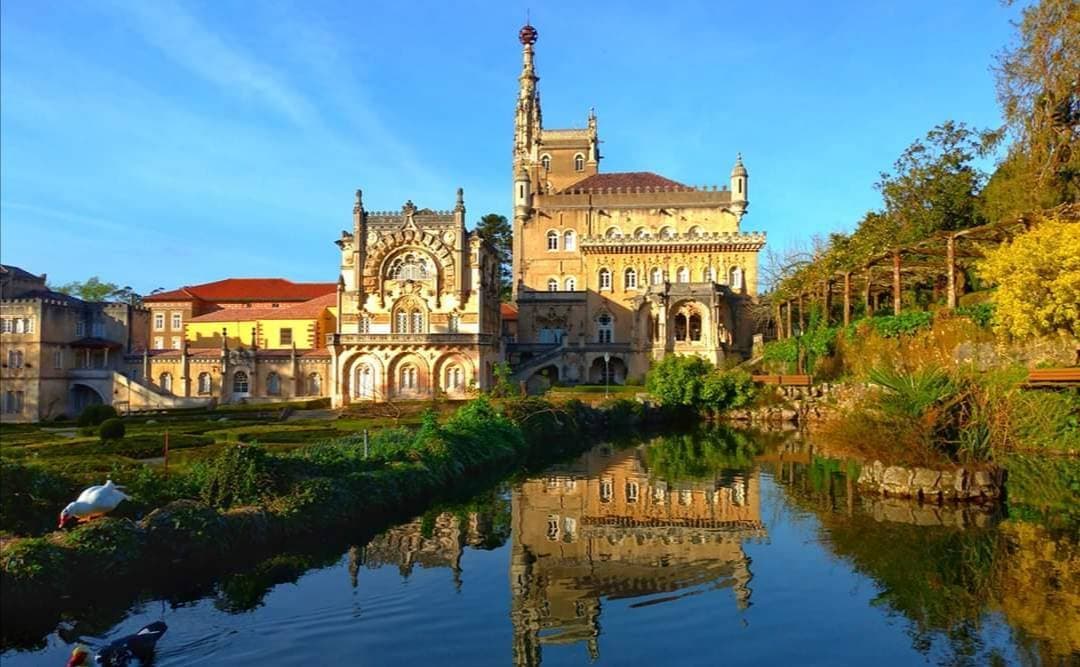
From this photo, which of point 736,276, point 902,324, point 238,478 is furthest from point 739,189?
point 238,478

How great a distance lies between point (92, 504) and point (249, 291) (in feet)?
180

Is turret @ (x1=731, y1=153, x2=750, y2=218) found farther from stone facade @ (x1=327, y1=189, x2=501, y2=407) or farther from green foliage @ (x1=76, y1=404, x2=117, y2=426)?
green foliage @ (x1=76, y1=404, x2=117, y2=426)

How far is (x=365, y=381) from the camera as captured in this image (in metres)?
47.5

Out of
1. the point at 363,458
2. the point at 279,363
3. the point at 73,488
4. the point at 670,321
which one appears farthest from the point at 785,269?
the point at 73,488

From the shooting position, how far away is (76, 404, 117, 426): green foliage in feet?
113

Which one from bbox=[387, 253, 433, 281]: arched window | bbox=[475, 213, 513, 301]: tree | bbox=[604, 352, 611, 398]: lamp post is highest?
bbox=[475, 213, 513, 301]: tree

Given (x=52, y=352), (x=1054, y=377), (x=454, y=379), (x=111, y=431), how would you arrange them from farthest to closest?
(x=454, y=379)
(x=52, y=352)
(x=111, y=431)
(x=1054, y=377)

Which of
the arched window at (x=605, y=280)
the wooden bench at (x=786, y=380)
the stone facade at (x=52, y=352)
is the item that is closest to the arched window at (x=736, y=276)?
the arched window at (x=605, y=280)

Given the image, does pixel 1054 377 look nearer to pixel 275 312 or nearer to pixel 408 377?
pixel 408 377

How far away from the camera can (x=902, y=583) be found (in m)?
12.3

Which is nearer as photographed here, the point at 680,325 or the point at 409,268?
the point at 409,268

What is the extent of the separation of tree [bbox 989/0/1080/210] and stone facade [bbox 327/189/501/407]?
27.9 m

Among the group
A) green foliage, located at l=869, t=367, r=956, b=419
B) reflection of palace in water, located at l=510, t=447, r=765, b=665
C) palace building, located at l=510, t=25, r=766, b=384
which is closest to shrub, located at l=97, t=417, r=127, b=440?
reflection of palace in water, located at l=510, t=447, r=765, b=665

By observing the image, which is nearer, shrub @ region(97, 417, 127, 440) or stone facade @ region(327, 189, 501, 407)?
shrub @ region(97, 417, 127, 440)
